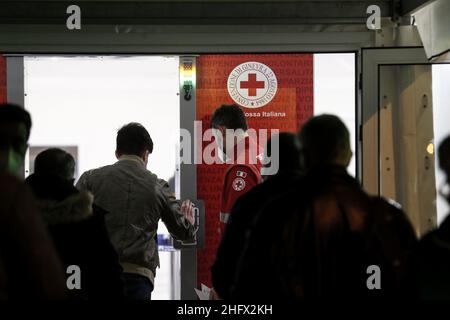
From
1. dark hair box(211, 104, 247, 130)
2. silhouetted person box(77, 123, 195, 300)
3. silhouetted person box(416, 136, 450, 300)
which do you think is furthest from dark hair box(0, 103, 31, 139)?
dark hair box(211, 104, 247, 130)

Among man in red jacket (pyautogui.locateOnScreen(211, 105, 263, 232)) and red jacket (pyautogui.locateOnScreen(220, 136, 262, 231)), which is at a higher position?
man in red jacket (pyautogui.locateOnScreen(211, 105, 263, 232))

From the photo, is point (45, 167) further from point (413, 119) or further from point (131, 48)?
point (413, 119)

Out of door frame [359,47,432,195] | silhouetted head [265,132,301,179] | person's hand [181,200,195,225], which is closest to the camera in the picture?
silhouetted head [265,132,301,179]

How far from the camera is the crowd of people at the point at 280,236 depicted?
191cm

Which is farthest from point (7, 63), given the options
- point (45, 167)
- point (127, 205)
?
point (45, 167)

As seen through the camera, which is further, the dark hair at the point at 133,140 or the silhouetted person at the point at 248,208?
the dark hair at the point at 133,140

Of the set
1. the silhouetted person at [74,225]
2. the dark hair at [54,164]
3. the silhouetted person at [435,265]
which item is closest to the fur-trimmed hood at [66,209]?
the silhouetted person at [74,225]

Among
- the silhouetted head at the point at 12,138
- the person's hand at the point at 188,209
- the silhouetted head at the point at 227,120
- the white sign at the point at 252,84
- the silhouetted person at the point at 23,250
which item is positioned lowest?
the person's hand at the point at 188,209

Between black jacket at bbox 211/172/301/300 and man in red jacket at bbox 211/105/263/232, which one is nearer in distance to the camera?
black jacket at bbox 211/172/301/300

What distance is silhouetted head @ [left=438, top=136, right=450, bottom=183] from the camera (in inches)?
90.0

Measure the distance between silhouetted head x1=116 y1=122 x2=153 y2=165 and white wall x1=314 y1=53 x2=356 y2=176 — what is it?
61.7 inches

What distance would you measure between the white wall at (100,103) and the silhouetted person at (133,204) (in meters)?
1.40

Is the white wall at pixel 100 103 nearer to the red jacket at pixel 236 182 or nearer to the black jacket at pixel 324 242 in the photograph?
the red jacket at pixel 236 182

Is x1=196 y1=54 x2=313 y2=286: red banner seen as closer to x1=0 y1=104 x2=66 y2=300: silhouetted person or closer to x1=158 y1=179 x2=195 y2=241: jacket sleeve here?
x1=158 y1=179 x2=195 y2=241: jacket sleeve
